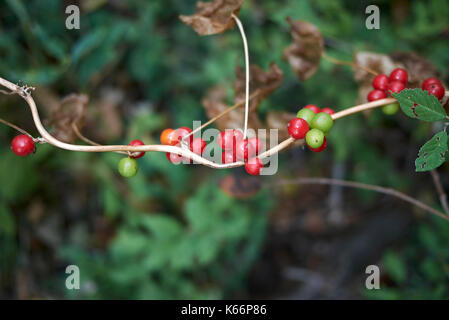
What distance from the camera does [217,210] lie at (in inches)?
81.6

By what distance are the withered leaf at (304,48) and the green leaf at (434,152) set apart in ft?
1.52

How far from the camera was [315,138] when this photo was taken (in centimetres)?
80

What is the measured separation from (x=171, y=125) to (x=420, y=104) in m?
2.03

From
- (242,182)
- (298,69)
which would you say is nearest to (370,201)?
(242,182)

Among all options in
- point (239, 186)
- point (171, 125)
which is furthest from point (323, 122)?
point (171, 125)

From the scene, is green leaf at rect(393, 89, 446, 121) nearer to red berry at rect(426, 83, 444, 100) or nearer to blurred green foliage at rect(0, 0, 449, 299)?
red berry at rect(426, 83, 444, 100)

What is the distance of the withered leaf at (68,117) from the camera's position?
106cm

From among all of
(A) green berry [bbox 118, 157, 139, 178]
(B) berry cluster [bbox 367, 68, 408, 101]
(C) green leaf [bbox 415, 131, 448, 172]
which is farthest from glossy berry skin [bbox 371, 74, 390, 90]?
(A) green berry [bbox 118, 157, 139, 178]

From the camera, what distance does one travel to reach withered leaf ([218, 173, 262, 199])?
1364 millimetres

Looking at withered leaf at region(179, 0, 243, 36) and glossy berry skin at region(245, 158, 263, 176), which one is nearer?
glossy berry skin at region(245, 158, 263, 176)

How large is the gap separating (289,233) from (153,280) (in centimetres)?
107

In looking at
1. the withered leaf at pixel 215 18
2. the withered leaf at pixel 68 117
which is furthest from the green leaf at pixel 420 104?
the withered leaf at pixel 68 117

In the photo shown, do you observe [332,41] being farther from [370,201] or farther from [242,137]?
[242,137]

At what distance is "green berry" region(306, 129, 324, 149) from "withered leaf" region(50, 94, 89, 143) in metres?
0.70
